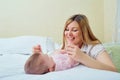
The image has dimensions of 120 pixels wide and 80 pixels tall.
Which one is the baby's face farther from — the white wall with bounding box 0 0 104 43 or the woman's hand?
the white wall with bounding box 0 0 104 43

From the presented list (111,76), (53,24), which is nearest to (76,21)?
(111,76)

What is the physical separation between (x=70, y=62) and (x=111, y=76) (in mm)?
245

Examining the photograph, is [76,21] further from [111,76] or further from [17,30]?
[17,30]

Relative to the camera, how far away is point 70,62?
1.10 metres

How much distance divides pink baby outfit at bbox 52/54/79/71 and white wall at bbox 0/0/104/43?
4.71ft

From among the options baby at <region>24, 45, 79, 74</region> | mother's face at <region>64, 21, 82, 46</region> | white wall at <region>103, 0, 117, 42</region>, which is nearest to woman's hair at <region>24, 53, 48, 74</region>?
baby at <region>24, 45, 79, 74</region>

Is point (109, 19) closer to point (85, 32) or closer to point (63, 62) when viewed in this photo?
point (85, 32)

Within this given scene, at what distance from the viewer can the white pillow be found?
2.11 m

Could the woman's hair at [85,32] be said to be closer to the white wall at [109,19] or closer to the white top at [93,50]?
the white top at [93,50]

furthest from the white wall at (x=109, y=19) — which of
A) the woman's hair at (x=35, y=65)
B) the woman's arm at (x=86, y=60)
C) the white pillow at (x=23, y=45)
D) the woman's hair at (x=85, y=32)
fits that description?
the woman's hair at (x=35, y=65)

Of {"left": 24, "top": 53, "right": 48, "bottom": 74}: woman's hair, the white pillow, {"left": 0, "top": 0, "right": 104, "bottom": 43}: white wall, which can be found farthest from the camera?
{"left": 0, "top": 0, "right": 104, "bottom": 43}: white wall

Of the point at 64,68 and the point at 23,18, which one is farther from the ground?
the point at 23,18

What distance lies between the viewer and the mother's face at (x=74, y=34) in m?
1.22

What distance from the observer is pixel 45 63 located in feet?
3.47
